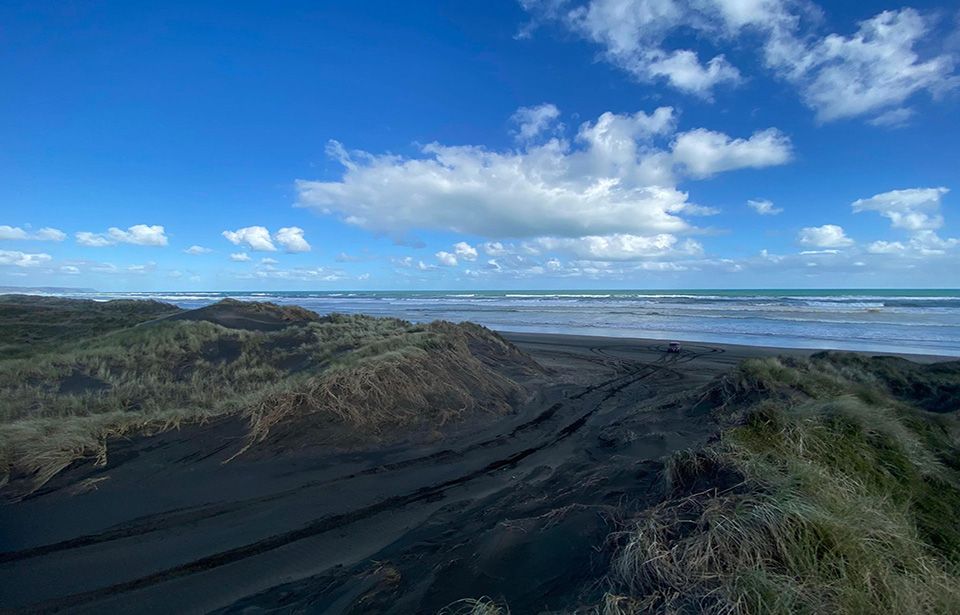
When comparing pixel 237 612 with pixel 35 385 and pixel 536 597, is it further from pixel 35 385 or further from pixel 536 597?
pixel 35 385

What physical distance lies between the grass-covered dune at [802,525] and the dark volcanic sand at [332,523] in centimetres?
56

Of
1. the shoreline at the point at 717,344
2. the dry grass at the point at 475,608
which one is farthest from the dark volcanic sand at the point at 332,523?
the shoreline at the point at 717,344

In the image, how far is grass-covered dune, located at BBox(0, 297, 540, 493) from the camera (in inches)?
295

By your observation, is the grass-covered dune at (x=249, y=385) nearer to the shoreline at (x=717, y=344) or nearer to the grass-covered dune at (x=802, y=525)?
the grass-covered dune at (x=802, y=525)

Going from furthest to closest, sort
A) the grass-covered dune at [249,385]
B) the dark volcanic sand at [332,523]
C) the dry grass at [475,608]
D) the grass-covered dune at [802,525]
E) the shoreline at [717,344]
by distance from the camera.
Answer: the shoreline at [717,344] → the grass-covered dune at [249,385] → the dark volcanic sand at [332,523] → the dry grass at [475,608] → the grass-covered dune at [802,525]

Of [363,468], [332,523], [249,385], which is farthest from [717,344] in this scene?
[332,523]

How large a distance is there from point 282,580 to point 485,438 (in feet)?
16.1

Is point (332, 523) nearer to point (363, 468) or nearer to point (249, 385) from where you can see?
point (363, 468)

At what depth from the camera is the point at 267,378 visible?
39.4 ft

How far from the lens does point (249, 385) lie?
1109 centimetres

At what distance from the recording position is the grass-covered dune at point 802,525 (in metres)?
2.70

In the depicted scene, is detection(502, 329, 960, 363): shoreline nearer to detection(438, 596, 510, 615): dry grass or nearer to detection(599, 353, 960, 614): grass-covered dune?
detection(599, 353, 960, 614): grass-covered dune

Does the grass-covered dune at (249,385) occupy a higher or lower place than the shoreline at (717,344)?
higher

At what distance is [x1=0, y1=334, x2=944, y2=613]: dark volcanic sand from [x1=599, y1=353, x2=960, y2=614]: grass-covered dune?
1.85ft
